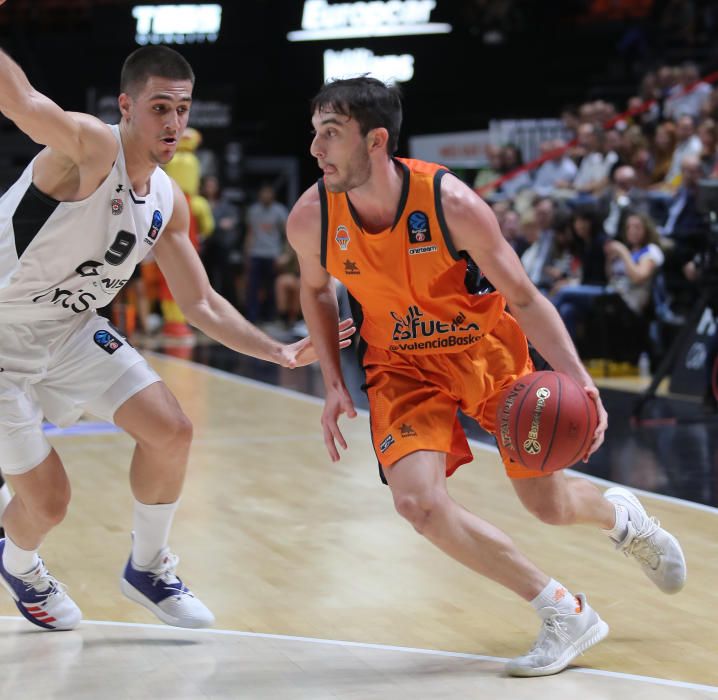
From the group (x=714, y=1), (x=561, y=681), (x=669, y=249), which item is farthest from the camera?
(x=714, y=1)

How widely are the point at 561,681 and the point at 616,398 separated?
598 cm

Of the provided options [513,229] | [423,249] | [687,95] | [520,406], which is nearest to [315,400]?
[513,229]

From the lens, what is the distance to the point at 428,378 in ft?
12.4

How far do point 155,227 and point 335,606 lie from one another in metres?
1.38

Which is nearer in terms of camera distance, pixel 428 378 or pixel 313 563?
pixel 428 378

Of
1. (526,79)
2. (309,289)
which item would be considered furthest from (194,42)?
(309,289)

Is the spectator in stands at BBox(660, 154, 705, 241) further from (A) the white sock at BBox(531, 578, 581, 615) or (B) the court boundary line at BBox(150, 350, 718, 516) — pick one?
(A) the white sock at BBox(531, 578, 581, 615)

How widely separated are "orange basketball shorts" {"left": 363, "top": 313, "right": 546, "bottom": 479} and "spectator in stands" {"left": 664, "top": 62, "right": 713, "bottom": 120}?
10.2 m

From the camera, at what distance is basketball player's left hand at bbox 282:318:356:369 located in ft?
13.4

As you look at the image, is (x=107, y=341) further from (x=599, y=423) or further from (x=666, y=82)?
(x=666, y=82)

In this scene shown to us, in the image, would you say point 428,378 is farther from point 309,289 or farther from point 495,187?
point 495,187

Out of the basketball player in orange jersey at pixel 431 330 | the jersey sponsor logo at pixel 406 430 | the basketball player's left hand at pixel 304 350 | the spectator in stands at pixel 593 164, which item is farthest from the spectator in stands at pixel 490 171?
the jersey sponsor logo at pixel 406 430

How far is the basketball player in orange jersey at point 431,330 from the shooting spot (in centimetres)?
348

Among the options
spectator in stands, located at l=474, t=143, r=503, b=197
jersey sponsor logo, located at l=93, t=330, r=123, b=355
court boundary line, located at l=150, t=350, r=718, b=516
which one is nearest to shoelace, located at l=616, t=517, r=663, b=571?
court boundary line, located at l=150, t=350, r=718, b=516
